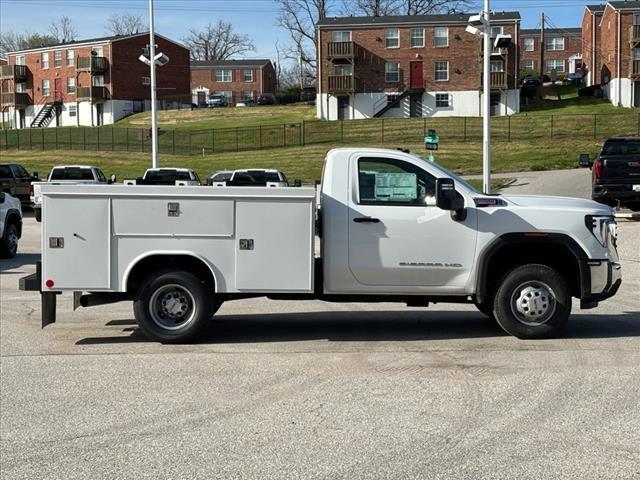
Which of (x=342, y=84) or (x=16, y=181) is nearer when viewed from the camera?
(x=16, y=181)

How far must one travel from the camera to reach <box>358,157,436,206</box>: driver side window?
8773 mm

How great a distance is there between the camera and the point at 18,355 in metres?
8.56

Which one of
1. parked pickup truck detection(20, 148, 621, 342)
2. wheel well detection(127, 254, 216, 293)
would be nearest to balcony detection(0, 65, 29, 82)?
parked pickup truck detection(20, 148, 621, 342)

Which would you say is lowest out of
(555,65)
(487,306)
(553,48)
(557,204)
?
(487,306)

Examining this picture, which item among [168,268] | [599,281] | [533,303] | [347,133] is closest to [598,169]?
[599,281]

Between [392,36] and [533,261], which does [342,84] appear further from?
[533,261]

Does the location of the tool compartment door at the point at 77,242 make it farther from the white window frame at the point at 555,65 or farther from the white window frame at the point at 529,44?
the white window frame at the point at 529,44

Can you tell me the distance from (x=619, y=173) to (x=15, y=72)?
73.7 meters

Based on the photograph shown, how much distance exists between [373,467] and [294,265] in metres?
3.76

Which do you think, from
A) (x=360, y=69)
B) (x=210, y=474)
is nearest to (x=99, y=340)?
(x=210, y=474)

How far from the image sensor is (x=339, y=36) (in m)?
63.4

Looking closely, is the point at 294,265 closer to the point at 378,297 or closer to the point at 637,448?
the point at 378,297

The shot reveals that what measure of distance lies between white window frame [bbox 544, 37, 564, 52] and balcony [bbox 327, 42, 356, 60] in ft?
140

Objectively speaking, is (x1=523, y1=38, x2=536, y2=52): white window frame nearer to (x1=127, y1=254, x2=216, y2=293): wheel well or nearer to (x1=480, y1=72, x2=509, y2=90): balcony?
(x1=480, y1=72, x2=509, y2=90): balcony
